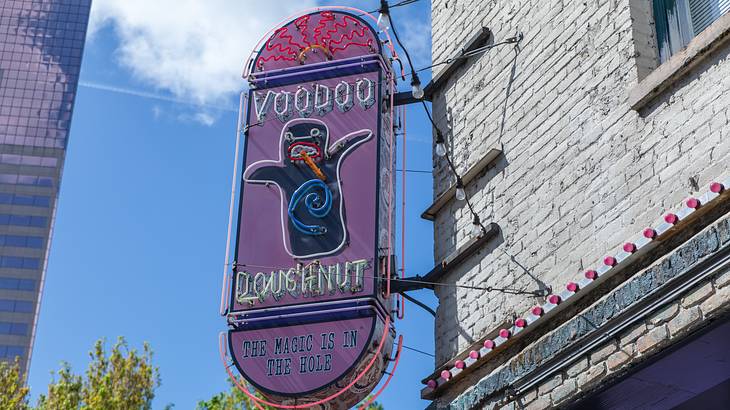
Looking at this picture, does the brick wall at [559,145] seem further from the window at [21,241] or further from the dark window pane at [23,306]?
the window at [21,241]

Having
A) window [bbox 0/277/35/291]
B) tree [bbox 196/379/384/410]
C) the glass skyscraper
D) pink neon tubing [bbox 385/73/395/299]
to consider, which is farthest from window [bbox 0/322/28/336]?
pink neon tubing [bbox 385/73/395/299]

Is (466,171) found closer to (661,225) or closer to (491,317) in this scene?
(491,317)

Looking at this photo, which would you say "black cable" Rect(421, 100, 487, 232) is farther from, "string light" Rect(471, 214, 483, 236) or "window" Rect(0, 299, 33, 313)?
"window" Rect(0, 299, 33, 313)

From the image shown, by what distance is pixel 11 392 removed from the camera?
56.2 ft

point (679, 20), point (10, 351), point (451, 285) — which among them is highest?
point (10, 351)

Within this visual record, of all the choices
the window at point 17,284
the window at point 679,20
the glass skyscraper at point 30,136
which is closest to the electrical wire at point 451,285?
the window at point 679,20

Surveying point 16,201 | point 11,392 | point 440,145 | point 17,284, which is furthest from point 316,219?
point 16,201

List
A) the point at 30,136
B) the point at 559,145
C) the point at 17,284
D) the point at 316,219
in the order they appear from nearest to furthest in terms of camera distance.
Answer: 1. the point at 559,145
2. the point at 316,219
3. the point at 17,284
4. the point at 30,136

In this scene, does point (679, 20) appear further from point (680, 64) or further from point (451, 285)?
point (451, 285)

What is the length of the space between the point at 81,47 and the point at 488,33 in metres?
132

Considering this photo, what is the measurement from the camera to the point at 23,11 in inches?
5487

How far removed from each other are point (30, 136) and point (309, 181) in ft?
393

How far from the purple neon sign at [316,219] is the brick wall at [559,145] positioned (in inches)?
29.3

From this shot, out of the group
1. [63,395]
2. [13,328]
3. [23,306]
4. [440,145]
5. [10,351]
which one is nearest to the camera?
[440,145]
